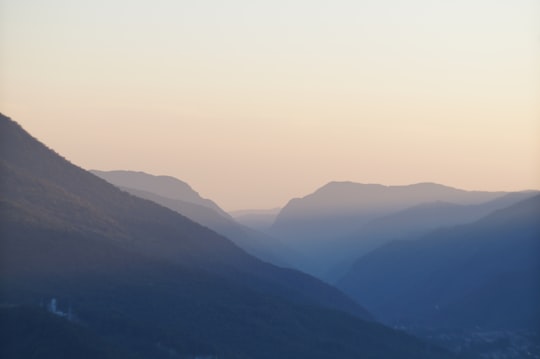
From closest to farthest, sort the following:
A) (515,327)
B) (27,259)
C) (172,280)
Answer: (27,259) → (172,280) → (515,327)

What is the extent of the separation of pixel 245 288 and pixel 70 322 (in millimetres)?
46944

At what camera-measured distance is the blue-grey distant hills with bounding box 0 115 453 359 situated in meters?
85.5

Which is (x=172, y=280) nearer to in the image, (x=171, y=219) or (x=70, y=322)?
(x=70, y=322)

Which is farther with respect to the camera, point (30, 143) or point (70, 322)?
point (30, 143)

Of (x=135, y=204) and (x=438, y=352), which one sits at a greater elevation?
(x=135, y=204)

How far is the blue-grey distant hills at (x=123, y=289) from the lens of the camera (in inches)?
3366

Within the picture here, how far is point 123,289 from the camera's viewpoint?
3939 inches

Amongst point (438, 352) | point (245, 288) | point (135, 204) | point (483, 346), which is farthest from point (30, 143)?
point (483, 346)

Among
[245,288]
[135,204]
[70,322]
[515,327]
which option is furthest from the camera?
[515,327]

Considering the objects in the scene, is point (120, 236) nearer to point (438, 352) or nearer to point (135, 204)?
point (135, 204)

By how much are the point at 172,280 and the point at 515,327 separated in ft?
264

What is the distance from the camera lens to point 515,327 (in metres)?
175

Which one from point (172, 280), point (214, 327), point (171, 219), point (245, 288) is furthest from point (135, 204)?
point (214, 327)

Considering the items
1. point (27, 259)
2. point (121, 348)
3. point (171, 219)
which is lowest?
point (121, 348)
